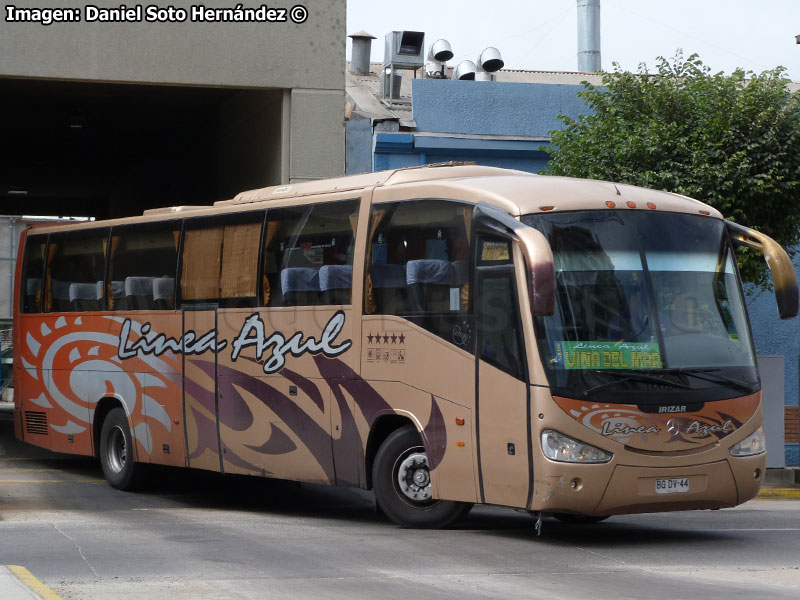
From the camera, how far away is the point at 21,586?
747 centimetres

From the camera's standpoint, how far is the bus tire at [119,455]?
14969mm

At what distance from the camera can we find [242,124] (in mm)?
21703

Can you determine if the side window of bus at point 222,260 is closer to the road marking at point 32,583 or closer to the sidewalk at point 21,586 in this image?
the road marking at point 32,583

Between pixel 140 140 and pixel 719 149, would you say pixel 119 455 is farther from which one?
pixel 140 140

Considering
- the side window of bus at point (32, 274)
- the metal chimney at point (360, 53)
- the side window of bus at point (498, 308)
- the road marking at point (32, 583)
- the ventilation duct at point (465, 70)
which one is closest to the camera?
the road marking at point (32, 583)

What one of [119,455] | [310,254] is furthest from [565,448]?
[119,455]

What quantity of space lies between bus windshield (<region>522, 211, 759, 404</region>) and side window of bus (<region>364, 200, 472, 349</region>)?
83 cm

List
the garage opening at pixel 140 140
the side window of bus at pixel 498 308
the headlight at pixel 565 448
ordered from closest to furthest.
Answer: the headlight at pixel 565 448, the side window of bus at pixel 498 308, the garage opening at pixel 140 140

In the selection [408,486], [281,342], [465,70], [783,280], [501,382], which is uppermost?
[465,70]

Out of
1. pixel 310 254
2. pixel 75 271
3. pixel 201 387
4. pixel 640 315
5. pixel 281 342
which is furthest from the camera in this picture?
pixel 75 271

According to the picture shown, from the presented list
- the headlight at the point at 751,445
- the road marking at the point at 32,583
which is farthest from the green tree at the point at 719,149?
the road marking at the point at 32,583

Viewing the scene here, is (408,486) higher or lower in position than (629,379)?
lower

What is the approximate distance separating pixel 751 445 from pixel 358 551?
3.49 m

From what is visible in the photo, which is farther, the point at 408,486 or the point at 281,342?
the point at 281,342
